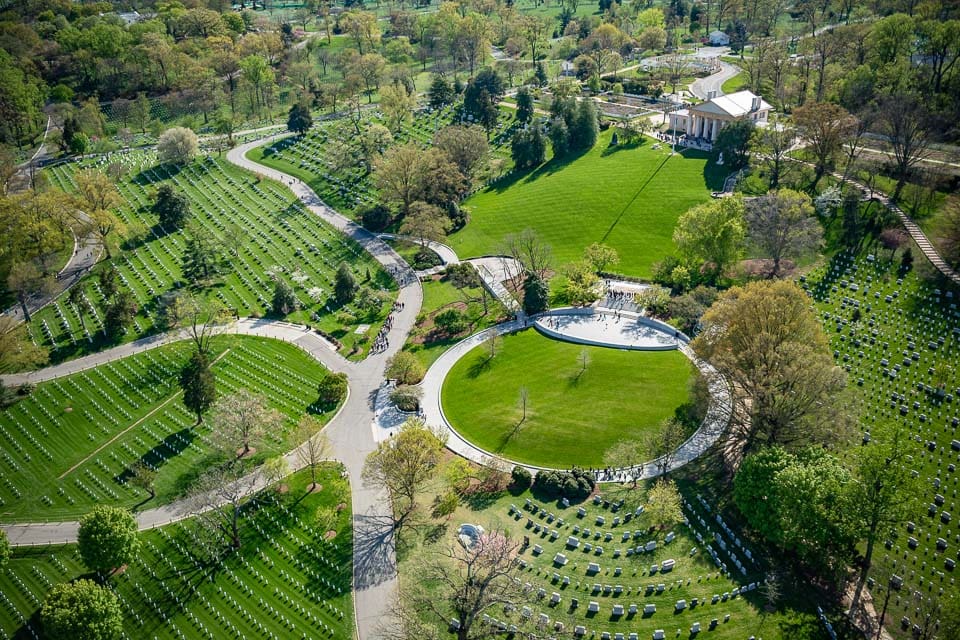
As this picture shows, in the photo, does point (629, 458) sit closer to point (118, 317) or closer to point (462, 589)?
point (462, 589)

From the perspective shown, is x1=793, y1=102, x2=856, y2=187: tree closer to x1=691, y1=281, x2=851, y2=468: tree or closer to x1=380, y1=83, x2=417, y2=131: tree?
x1=691, y1=281, x2=851, y2=468: tree

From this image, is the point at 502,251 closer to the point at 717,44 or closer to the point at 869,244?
the point at 869,244

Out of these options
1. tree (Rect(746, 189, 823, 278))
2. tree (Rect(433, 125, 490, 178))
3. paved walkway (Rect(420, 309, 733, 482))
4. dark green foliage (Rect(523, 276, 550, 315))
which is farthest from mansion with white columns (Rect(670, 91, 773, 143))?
paved walkway (Rect(420, 309, 733, 482))

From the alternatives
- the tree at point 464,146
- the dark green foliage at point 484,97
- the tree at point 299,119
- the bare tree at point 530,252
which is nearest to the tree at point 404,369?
the bare tree at point 530,252

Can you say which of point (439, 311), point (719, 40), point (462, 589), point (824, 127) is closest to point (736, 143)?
point (824, 127)

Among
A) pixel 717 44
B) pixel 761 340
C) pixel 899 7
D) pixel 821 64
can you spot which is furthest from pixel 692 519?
pixel 717 44
